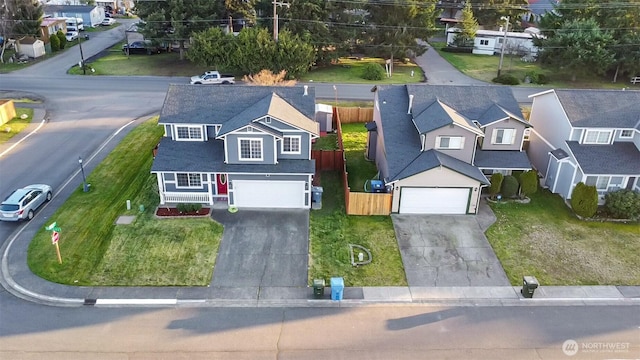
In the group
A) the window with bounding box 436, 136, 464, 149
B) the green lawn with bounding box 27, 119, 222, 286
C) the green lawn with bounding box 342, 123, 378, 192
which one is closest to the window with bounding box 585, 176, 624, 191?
the window with bounding box 436, 136, 464, 149

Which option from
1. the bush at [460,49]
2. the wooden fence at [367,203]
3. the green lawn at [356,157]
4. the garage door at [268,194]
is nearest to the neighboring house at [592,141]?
the wooden fence at [367,203]

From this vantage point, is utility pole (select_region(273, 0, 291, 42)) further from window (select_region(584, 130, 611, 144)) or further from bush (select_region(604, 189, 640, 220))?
bush (select_region(604, 189, 640, 220))

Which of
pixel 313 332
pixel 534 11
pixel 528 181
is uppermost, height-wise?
pixel 534 11

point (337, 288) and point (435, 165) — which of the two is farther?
point (435, 165)

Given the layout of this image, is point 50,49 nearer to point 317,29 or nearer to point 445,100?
point 317,29

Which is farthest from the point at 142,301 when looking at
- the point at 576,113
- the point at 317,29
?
the point at 317,29

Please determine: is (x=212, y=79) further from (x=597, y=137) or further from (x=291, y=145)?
(x=597, y=137)

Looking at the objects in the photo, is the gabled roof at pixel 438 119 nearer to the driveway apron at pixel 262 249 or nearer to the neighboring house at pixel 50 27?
the driveway apron at pixel 262 249

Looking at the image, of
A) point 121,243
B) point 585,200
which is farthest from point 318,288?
point 585,200
